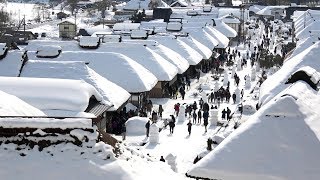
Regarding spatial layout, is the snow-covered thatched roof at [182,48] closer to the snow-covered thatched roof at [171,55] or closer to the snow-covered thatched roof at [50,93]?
the snow-covered thatched roof at [171,55]

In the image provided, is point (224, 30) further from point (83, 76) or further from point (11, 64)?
point (83, 76)

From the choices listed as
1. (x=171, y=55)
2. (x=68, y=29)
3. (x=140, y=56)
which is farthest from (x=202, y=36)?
(x=68, y=29)

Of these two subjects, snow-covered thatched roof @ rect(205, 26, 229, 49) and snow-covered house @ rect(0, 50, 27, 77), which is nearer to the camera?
snow-covered house @ rect(0, 50, 27, 77)

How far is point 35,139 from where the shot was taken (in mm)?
10617

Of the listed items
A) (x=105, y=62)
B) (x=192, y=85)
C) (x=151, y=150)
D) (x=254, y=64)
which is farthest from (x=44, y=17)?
(x=151, y=150)

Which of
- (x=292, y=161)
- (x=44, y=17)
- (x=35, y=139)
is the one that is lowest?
(x=44, y=17)

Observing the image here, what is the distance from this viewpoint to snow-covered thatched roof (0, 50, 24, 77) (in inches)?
1095

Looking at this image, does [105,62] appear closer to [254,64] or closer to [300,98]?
[300,98]

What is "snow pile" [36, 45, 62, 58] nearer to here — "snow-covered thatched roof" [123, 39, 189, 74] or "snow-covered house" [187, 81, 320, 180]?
"snow-covered thatched roof" [123, 39, 189, 74]

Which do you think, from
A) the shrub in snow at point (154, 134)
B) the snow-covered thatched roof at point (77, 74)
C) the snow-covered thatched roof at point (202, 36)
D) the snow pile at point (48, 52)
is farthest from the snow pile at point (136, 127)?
the snow-covered thatched roof at point (202, 36)

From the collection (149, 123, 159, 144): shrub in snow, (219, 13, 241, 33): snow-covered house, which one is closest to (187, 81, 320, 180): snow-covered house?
(149, 123, 159, 144): shrub in snow

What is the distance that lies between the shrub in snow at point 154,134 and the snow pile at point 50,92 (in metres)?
3.39

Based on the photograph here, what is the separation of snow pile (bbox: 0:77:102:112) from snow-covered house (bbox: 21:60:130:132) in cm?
355

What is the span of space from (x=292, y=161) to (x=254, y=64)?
128 feet
